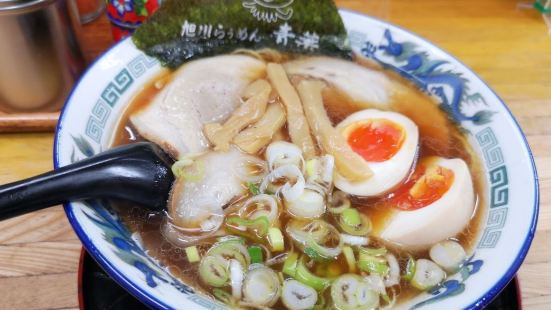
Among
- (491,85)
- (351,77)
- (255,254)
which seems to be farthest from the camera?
(491,85)

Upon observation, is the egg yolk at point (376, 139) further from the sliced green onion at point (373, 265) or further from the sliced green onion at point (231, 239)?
the sliced green onion at point (231, 239)

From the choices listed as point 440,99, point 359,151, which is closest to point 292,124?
point 359,151

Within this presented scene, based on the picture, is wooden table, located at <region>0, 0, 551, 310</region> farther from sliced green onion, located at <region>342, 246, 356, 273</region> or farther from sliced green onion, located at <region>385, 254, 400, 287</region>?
sliced green onion, located at <region>342, 246, 356, 273</region>

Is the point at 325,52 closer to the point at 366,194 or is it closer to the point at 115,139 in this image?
the point at 366,194

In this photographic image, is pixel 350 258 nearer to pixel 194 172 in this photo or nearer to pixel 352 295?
pixel 352 295

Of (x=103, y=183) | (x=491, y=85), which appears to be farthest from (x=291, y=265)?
(x=491, y=85)

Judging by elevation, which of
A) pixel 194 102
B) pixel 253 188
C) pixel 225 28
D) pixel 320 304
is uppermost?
pixel 225 28
